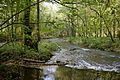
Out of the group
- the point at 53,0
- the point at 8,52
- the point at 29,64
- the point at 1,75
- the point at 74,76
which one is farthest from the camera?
the point at 8,52

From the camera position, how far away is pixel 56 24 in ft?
10.8

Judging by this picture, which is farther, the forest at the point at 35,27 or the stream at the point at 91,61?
the stream at the point at 91,61

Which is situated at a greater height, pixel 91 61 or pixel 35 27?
pixel 35 27

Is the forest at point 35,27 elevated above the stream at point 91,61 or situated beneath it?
elevated above

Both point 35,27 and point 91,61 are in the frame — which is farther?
point 91,61

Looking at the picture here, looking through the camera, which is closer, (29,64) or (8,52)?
(29,64)

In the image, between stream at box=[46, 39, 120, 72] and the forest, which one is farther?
stream at box=[46, 39, 120, 72]

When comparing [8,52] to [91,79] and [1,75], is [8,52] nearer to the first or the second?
[1,75]

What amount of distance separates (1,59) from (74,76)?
4.70 m

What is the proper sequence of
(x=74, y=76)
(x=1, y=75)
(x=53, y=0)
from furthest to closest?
(x=74, y=76)
(x=1, y=75)
(x=53, y=0)

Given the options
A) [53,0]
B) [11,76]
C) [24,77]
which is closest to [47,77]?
[24,77]

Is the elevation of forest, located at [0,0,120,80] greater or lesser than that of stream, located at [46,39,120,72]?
greater

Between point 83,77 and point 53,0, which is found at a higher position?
point 53,0

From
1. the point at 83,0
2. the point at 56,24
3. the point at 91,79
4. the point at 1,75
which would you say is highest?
the point at 83,0
